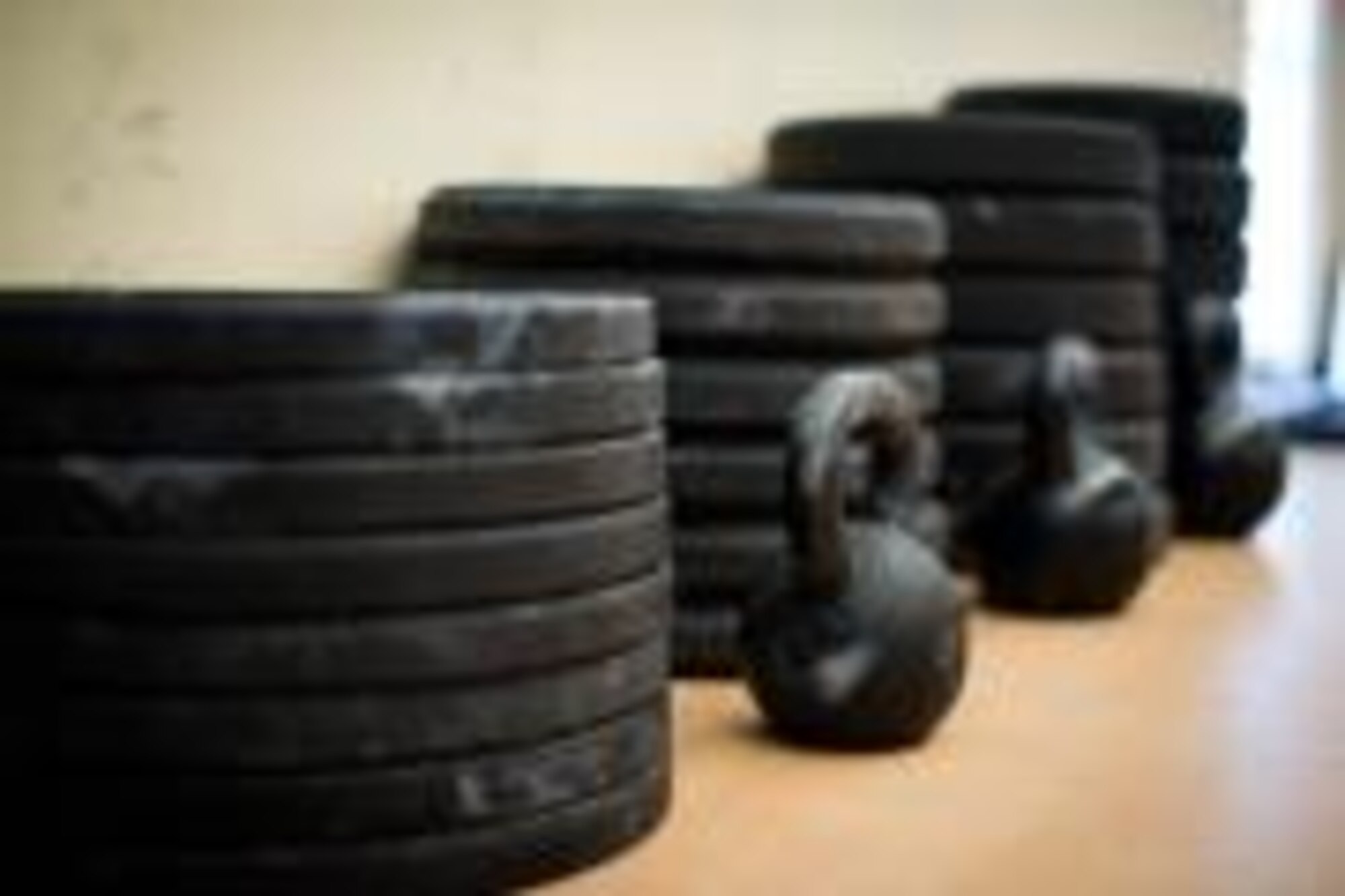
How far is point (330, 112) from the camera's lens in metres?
2.17

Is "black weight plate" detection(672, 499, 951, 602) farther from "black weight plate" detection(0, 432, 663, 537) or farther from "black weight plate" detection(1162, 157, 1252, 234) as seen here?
"black weight plate" detection(1162, 157, 1252, 234)

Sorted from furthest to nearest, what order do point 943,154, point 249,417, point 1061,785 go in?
point 943,154, point 1061,785, point 249,417

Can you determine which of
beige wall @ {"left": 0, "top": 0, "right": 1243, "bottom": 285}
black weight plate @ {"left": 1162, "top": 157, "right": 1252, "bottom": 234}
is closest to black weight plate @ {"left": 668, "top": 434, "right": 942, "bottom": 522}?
beige wall @ {"left": 0, "top": 0, "right": 1243, "bottom": 285}

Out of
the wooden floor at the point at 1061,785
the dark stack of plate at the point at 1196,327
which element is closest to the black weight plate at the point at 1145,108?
the dark stack of plate at the point at 1196,327

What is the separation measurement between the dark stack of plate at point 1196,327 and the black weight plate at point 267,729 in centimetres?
161

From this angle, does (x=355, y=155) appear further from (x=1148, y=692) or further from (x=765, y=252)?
(x=1148, y=692)

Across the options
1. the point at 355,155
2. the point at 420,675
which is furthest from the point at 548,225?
the point at 420,675

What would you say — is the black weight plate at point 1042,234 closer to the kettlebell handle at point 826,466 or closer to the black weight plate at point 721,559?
the black weight plate at point 721,559

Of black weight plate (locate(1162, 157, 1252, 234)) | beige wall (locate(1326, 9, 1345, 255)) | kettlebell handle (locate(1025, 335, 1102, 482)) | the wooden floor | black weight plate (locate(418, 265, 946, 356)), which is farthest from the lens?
beige wall (locate(1326, 9, 1345, 255))

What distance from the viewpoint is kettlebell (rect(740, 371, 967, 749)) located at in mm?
1613

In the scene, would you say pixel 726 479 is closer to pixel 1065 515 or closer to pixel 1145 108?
pixel 1065 515

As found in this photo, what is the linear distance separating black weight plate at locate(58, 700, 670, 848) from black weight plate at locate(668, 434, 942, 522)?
614 mm

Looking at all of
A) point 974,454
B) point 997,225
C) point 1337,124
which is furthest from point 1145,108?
point 1337,124

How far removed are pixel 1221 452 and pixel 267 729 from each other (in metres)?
1.79
